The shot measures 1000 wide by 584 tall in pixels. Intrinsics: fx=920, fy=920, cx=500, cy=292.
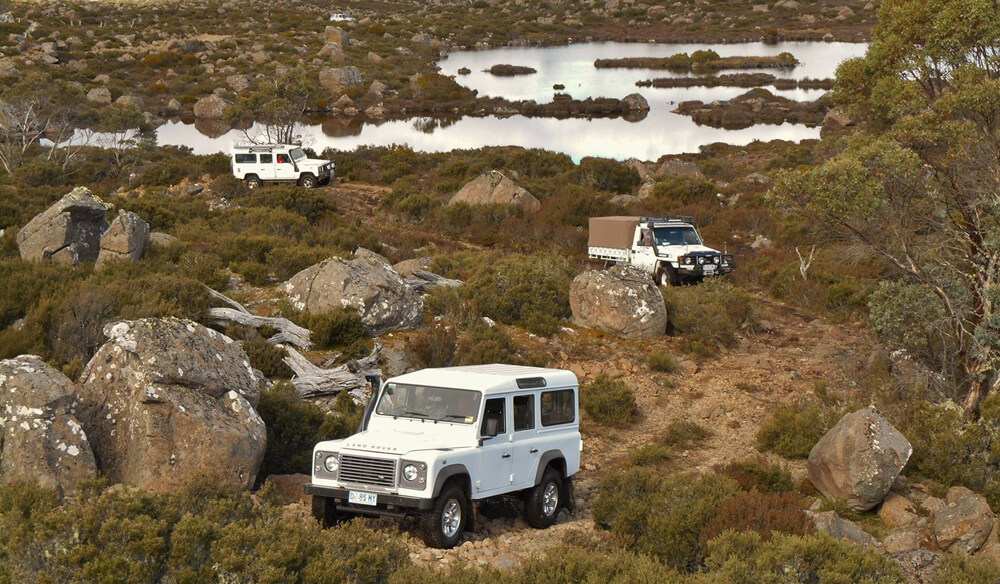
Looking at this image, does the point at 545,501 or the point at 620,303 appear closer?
the point at 545,501

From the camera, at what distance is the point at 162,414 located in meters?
10.5

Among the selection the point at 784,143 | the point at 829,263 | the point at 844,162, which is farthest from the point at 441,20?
the point at 844,162

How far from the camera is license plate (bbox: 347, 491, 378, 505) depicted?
9500mm

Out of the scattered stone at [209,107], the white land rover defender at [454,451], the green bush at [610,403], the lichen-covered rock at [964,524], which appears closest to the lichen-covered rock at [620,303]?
the green bush at [610,403]

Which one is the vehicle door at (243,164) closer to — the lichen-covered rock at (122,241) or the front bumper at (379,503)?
the lichen-covered rock at (122,241)

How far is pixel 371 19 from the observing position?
13638cm

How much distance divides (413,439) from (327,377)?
A: 5.30 meters

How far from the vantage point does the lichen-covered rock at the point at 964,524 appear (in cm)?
1092

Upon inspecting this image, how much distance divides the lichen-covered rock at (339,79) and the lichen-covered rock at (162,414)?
7463cm

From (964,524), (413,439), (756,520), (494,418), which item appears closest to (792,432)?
(964,524)

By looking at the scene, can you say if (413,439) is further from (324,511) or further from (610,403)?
(610,403)

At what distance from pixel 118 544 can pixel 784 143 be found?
56698 millimetres

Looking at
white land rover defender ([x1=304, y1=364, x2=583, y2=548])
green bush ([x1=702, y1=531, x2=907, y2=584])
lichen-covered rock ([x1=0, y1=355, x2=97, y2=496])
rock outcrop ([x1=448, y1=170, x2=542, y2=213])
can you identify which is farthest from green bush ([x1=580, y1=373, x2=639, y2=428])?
rock outcrop ([x1=448, y1=170, x2=542, y2=213])

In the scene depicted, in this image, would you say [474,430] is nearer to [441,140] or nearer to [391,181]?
[391,181]
